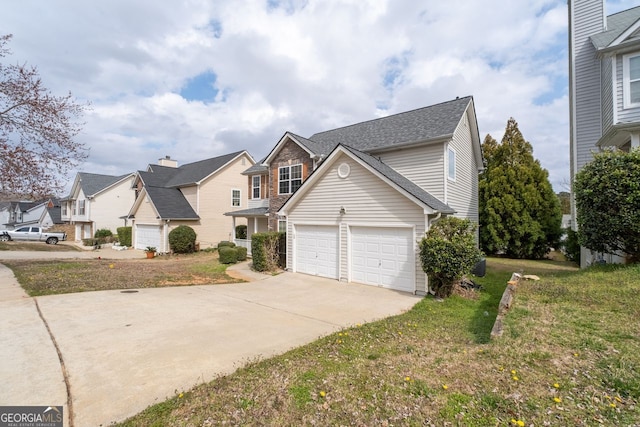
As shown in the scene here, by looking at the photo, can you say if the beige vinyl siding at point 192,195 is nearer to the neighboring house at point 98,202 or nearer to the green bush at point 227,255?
the green bush at point 227,255

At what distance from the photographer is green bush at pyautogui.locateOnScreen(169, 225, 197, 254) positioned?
72.0ft

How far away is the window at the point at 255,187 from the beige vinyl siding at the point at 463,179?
13.0 m

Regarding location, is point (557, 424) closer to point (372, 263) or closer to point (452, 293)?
point (452, 293)

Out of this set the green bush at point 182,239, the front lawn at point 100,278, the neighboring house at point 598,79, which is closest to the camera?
the front lawn at point 100,278

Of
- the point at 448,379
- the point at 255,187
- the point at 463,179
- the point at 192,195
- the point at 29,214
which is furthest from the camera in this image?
the point at 29,214

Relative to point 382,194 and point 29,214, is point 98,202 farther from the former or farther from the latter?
point 29,214

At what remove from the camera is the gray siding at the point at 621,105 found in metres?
10.4

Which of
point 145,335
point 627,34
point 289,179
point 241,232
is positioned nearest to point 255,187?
point 241,232

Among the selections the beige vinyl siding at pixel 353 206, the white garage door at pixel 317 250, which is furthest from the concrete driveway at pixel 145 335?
the beige vinyl siding at pixel 353 206

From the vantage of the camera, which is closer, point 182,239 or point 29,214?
point 182,239

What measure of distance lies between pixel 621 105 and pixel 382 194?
8962 mm

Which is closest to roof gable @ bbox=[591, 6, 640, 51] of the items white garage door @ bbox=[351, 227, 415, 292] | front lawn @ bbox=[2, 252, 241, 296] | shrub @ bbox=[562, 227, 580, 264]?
shrub @ bbox=[562, 227, 580, 264]

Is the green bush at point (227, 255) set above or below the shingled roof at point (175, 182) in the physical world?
below

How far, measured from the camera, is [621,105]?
418 inches
